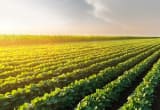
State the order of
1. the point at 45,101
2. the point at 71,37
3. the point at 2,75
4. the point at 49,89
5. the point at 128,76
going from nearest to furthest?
the point at 45,101
the point at 49,89
the point at 128,76
the point at 2,75
the point at 71,37

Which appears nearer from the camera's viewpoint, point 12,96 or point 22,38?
point 12,96

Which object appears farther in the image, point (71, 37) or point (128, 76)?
point (71, 37)

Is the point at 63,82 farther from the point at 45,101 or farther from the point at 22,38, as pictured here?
the point at 22,38

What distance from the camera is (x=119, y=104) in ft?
39.1

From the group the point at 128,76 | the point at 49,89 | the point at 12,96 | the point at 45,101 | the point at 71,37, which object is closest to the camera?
the point at 45,101

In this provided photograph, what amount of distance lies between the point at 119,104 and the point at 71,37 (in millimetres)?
68776

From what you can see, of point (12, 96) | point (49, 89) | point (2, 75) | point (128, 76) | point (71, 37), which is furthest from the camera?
point (71, 37)

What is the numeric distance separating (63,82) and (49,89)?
1.51 metres

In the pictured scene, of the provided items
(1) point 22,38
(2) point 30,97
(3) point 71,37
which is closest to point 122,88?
(2) point 30,97

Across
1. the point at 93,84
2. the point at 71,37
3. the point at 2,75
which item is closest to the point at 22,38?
the point at 71,37

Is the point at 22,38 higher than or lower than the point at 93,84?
lower

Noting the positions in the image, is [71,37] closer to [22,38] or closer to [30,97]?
[22,38]

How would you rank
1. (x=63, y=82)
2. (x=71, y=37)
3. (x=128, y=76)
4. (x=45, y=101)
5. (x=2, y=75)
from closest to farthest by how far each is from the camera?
(x=45, y=101) < (x=63, y=82) < (x=128, y=76) < (x=2, y=75) < (x=71, y=37)

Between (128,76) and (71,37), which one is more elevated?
(128,76)
